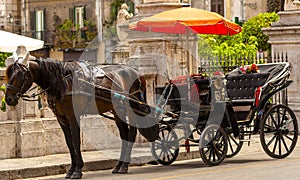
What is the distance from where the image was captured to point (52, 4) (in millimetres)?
54969

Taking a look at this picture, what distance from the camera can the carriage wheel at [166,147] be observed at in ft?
47.9

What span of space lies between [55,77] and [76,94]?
44 cm

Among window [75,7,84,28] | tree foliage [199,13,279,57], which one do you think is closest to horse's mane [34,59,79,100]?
tree foliage [199,13,279,57]

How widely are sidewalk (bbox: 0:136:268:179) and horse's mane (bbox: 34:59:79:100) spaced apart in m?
1.28

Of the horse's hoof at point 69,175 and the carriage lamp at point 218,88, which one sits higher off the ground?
the carriage lamp at point 218,88

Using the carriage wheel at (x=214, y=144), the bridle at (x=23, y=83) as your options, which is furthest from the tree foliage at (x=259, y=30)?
the bridle at (x=23, y=83)

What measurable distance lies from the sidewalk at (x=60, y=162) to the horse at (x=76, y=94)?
63 centimetres

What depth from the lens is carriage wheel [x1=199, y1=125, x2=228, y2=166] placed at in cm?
1400

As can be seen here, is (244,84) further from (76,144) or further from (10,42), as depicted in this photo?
(10,42)

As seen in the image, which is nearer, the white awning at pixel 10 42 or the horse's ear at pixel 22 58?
the horse's ear at pixel 22 58

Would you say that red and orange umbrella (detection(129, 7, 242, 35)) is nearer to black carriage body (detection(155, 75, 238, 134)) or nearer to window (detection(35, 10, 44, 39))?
black carriage body (detection(155, 75, 238, 134))

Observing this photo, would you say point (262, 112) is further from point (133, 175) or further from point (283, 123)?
point (133, 175)

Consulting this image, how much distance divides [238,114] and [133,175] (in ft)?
8.74

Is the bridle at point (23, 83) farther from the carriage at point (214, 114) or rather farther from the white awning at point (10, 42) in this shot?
the white awning at point (10, 42)
